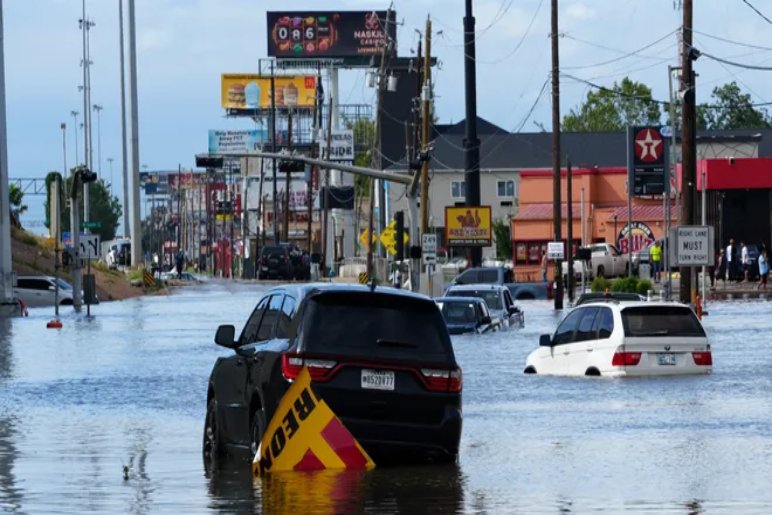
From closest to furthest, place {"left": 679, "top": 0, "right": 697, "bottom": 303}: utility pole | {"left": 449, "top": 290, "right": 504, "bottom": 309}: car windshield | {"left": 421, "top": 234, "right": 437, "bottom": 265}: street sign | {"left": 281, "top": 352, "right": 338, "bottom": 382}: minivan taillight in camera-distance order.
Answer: {"left": 281, "top": 352, "right": 338, "bottom": 382}: minivan taillight < {"left": 679, "top": 0, "right": 697, "bottom": 303}: utility pole < {"left": 449, "top": 290, "right": 504, "bottom": 309}: car windshield < {"left": 421, "top": 234, "right": 437, "bottom": 265}: street sign

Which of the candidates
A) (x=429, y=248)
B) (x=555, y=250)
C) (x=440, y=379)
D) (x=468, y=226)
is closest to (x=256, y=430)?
(x=440, y=379)

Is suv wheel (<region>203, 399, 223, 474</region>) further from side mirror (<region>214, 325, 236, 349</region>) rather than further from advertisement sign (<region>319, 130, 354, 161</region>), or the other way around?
advertisement sign (<region>319, 130, 354, 161</region>)

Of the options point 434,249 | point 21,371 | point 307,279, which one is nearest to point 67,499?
point 21,371

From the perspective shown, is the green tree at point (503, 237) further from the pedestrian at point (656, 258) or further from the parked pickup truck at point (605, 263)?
the pedestrian at point (656, 258)

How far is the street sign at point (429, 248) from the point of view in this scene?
6300 centimetres

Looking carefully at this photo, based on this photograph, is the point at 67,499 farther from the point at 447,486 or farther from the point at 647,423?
the point at 647,423

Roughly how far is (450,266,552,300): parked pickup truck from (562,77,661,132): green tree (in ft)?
332

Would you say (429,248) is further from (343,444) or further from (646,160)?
(343,444)

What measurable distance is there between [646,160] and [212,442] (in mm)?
56224

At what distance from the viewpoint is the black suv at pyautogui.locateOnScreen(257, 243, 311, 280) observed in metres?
103

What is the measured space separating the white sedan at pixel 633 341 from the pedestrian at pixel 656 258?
4742 cm

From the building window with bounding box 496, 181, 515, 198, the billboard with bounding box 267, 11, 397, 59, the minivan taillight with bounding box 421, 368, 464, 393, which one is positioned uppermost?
the billboard with bounding box 267, 11, 397, 59

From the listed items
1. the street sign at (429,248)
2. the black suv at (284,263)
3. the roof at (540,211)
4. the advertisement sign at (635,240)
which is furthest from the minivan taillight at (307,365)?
the roof at (540,211)

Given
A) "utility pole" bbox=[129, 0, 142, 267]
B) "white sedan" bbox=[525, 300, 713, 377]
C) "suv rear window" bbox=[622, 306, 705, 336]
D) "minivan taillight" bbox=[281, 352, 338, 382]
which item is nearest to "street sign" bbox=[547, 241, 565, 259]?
"white sedan" bbox=[525, 300, 713, 377]
